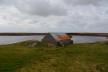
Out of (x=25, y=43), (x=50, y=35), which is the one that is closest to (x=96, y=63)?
(x=50, y=35)

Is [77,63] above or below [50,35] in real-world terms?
below

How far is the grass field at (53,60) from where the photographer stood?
22.0 m

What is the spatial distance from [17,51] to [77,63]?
22.6 feet

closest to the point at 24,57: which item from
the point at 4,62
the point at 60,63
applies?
the point at 4,62

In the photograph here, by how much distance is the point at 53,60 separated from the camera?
23.7 m

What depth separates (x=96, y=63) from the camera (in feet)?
76.9

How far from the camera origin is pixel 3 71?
21391mm

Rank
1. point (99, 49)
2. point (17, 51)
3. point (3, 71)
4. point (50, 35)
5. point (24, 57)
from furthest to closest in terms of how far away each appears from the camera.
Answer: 1. point (50, 35)
2. point (99, 49)
3. point (17, 51)
4. point (24, 57)
5. point (3, 71)

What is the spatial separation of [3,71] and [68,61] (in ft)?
18.0

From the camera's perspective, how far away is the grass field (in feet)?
72.3

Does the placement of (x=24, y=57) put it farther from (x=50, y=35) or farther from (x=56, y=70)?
(x=50, y=35)

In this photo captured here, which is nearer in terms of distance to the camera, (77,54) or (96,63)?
(96,63)

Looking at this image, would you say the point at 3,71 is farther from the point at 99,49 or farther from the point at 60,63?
the point at 99,49

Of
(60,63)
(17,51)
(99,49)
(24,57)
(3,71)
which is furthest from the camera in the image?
(99,49)
